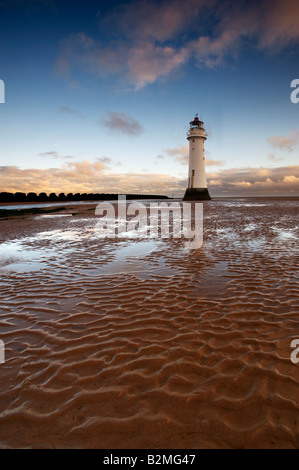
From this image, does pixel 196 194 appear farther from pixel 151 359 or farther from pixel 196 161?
pixel 151 359

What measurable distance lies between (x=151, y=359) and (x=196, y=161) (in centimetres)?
5470

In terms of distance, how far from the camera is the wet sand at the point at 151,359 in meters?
2.27

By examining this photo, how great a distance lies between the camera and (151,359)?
10.7 feet

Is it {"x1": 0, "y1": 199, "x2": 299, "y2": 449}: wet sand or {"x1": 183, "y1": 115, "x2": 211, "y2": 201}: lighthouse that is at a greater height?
{"x1": 183, "y1": 115, "x2": 211, "y2": 201}: lighthouse

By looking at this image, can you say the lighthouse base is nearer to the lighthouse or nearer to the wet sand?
the lighthouse

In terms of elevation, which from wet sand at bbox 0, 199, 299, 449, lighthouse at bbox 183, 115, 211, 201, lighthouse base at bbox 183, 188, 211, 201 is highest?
lighthouse at bbox 183, 115, 211, 201

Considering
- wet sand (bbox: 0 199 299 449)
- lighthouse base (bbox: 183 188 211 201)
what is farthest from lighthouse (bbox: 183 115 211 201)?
wet sand (bbox: 0 199 299 449)

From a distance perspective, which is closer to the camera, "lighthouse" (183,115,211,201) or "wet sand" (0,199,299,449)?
"wet sand" (0,199,299,449)

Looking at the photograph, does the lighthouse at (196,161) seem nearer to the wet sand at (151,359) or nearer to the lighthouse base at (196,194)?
the lighthouse base at (196,194)

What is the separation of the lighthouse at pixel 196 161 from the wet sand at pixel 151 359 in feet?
164

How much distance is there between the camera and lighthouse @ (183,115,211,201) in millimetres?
52844

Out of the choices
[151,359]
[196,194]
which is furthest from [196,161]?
[151,359]

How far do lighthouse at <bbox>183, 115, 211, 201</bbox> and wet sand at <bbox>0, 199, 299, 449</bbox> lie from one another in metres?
49.9

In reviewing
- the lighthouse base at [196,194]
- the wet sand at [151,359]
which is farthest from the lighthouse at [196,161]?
the wet sand at [151,359]
